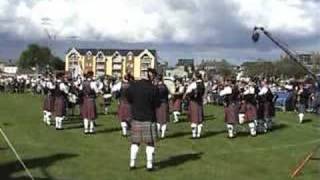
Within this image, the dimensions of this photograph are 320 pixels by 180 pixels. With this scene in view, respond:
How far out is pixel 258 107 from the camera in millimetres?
23047

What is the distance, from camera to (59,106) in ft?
77.6

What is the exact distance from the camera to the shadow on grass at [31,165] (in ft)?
44.1

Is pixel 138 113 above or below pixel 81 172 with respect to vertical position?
above

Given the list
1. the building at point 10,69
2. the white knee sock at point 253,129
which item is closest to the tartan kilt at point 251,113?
the white knee sock at point 253,129

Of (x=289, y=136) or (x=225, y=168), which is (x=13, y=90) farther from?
(x=225, y=168)

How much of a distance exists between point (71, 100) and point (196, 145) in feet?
29.3

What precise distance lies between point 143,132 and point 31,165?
258 centimetres

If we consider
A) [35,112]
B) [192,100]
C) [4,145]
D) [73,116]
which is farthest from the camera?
[35,112]

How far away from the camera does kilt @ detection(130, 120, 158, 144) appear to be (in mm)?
13922

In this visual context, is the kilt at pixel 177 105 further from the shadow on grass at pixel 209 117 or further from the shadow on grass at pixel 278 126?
the shadow on grass at pixel 278 126

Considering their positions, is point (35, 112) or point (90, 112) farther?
point (35, 112)

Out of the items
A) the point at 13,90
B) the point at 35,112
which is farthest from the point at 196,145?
the point at 13,90

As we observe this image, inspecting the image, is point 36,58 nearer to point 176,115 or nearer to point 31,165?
point 176,115

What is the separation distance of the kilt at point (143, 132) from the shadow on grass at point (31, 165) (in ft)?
5.95
